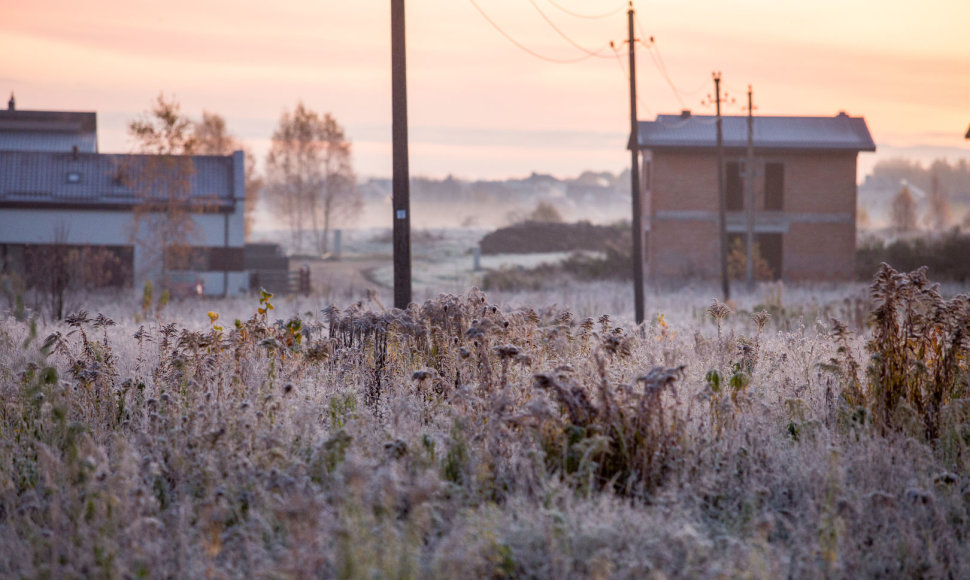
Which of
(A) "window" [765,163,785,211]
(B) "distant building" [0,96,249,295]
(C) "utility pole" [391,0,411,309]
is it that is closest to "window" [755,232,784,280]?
(A) "window" [765,163,785,211]

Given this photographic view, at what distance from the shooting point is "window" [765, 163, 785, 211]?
33156 millimetres

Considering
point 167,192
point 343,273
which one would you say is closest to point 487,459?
point 167,192

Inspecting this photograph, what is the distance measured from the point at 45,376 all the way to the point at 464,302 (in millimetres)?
3560

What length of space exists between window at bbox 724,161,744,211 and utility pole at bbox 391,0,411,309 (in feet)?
84.0

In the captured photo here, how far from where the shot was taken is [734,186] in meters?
33.7

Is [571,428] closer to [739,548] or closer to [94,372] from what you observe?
[739,548]

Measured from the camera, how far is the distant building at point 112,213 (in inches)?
1111

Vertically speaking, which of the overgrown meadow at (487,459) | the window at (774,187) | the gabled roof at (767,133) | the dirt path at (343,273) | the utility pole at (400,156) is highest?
the gabled roof at (767,133)

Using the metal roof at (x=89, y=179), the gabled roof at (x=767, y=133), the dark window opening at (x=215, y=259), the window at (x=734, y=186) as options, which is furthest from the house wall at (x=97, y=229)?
the window at (x=734, y=186)

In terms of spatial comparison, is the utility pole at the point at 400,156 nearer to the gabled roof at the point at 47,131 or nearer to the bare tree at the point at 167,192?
the bare tree at the point at 167,192

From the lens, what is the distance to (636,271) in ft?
56.2

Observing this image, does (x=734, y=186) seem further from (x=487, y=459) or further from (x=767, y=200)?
(x=487, y=459)

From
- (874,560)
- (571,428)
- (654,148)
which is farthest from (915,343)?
(654,148)

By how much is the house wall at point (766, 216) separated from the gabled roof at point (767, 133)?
52cm
